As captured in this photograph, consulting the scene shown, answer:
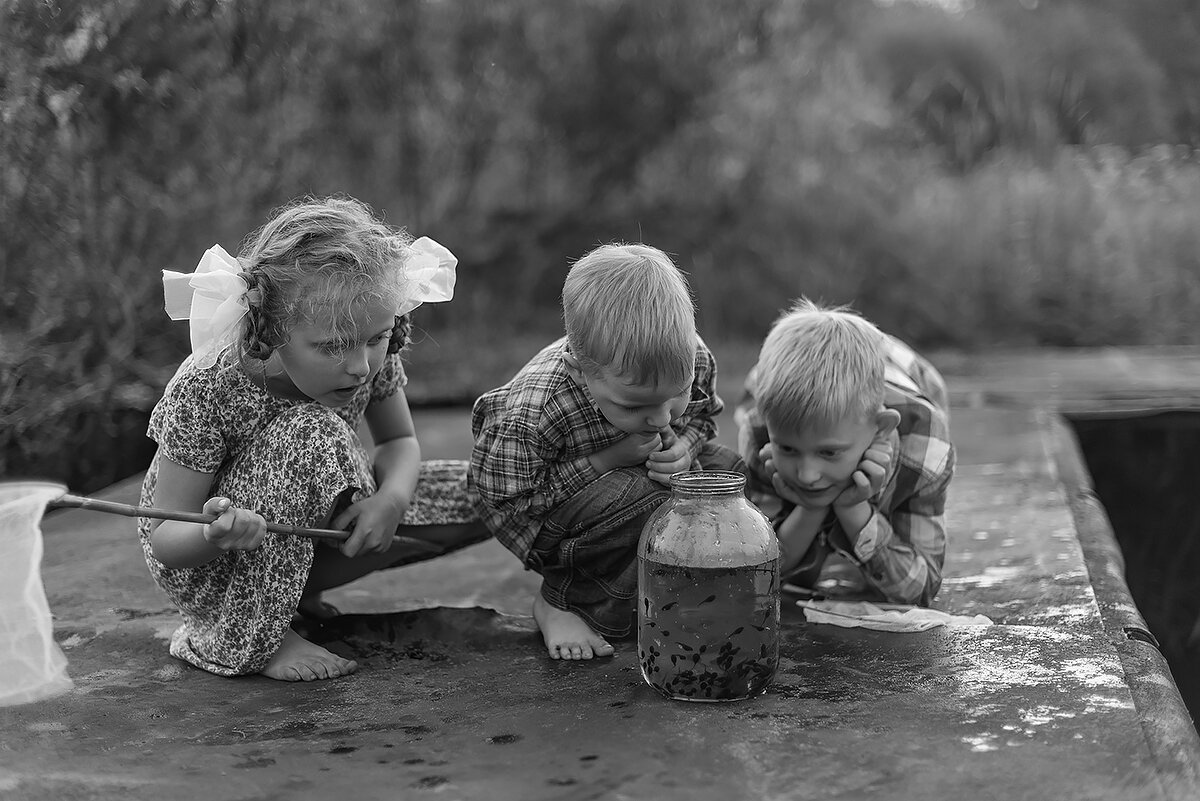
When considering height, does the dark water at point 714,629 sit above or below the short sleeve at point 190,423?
below

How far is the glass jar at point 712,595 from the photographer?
6.33ft

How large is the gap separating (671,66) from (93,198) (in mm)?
3558

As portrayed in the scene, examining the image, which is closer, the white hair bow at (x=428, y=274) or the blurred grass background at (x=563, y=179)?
the white hair bow at (x=428, y=274)

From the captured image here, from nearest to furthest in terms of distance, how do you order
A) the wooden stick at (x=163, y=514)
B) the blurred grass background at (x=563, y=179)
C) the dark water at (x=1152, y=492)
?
the wooden stick at (x=163, y=514)
the blurred grass background at (x=563, y=179)
the dark water at (x=1152, y=492)

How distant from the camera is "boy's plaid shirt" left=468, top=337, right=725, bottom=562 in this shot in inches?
90.0

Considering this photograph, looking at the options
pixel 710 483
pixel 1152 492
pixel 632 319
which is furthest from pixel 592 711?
pixel 1152 492

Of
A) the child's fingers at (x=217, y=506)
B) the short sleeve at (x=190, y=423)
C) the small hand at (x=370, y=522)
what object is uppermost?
the short sleeve at (x=190, y=423)

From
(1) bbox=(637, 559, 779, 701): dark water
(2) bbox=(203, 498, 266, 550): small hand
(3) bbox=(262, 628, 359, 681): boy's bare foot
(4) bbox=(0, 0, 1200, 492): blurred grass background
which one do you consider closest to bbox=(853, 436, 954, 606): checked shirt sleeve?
(1) bbox=(637, 559, 779, 701): dark water

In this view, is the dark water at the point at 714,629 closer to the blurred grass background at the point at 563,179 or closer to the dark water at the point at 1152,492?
the blurred grass background at the point at 563,179

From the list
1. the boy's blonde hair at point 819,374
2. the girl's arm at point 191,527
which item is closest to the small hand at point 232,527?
the girl's arm at point 191,527

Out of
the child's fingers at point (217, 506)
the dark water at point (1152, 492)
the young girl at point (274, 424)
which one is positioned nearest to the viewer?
the child's fingers at point (217, 506)

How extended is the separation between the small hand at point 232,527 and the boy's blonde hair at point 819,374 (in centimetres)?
94

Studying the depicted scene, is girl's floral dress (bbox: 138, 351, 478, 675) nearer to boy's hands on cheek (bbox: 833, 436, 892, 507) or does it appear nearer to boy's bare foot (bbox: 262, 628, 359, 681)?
boy's bare foot (bbox: 262, 628, 359, 681)

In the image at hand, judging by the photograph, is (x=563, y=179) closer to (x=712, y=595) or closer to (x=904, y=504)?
(x=904, y=504)
